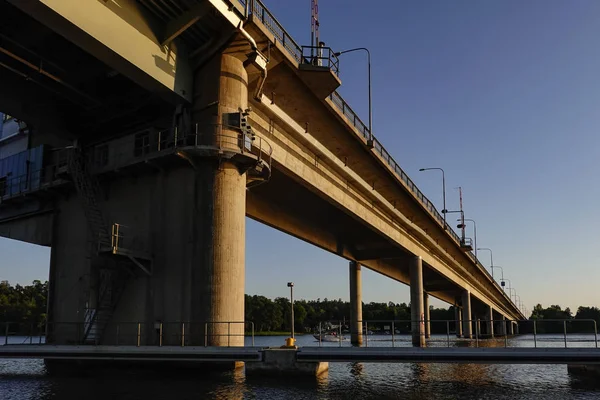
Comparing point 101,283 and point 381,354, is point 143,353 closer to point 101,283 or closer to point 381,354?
point 101,283

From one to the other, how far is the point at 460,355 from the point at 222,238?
36.6 feet

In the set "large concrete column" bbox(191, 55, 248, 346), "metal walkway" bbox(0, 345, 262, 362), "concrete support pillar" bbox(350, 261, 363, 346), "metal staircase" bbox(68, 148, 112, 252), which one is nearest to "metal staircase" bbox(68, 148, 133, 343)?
"metal staircase" bbox(68, 148, 112, 252)

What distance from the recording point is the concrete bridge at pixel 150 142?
78.3 ft

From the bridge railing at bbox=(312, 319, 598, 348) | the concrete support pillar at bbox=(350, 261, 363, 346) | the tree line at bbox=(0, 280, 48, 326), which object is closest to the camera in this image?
the bridge railing at bbox=(312, 319, 598, 348)

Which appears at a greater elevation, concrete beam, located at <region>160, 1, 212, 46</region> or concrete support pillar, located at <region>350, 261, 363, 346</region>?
concrete beam, located at <region>160, 1, 212, 46</region>

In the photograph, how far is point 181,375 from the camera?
2300 cm

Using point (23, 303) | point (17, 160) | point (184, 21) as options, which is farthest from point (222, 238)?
point (23, 303)

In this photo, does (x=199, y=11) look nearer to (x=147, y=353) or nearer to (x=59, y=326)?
(x=147, y=353)

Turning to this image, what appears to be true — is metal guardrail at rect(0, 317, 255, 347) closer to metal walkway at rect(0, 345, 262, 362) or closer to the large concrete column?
the large concrete column

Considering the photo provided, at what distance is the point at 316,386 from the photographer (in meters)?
20.2

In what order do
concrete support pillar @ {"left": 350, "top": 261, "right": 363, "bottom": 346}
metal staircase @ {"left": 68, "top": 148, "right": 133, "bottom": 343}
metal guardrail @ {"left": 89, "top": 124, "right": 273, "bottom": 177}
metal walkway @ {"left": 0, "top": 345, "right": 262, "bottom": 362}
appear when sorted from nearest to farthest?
metal walkway @ {"left": 0, "top": 345, "right": 262, "bottom": 362}
metal guardrail @ {"left": 89, "top": 124, "right": 273, "bottom": 177}
metal staircase @ {"left": 68, "top": 148, "right": 133, "bottom": 343}
concrete support pillar @ {"left": 350, "top": 261, "right": 363, "bottom": 346}

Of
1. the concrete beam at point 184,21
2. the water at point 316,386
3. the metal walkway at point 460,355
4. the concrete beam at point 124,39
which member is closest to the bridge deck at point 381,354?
the metal walkway at point 460,355

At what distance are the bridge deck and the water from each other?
2.91 ft

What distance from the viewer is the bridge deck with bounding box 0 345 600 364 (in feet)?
67.9
